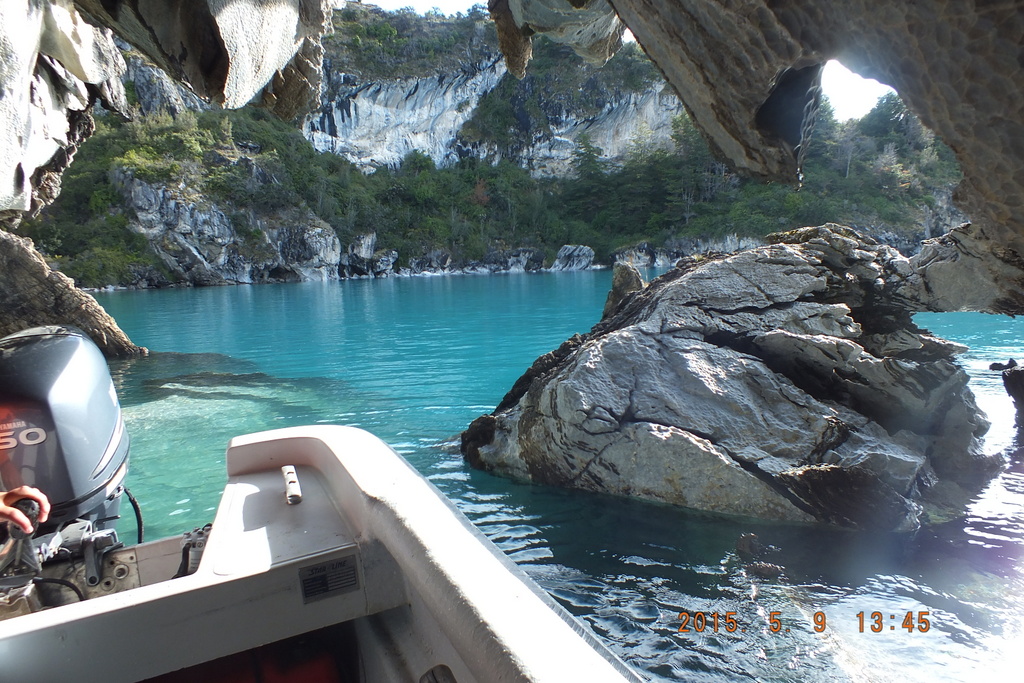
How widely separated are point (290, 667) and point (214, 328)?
16188mm

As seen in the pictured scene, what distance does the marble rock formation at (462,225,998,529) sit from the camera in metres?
3.88

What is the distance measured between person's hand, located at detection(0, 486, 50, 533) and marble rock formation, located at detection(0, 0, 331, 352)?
1.25 metres

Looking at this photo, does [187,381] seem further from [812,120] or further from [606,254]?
[606,254]

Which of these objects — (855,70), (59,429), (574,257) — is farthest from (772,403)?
(574,257)

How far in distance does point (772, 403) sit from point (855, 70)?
3.35 meters

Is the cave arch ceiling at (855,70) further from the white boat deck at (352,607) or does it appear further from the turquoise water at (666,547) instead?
the turquoise water at (666,547)

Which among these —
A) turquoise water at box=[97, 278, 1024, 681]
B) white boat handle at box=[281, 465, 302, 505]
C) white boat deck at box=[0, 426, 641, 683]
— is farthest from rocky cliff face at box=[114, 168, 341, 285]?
white boat deck at box=[0, 426, 641, 683]

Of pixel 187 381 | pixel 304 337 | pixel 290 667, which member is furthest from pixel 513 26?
pixel 304 337

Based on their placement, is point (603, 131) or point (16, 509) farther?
point (603, 131)

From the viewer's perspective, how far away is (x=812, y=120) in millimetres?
1504

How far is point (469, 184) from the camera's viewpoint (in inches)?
2181

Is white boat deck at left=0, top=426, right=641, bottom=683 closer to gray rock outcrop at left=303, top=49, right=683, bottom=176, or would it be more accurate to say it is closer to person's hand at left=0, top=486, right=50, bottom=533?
person's hand at left=0, top=486, right=50, bottom=533
